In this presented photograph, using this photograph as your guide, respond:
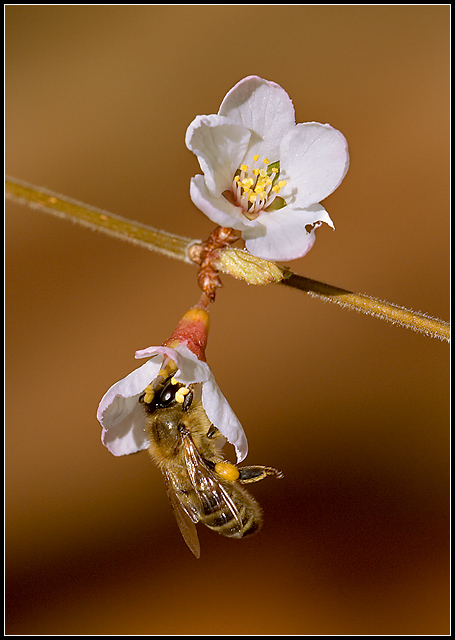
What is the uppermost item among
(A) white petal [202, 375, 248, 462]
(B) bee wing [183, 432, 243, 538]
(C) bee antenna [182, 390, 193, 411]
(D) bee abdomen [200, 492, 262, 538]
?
(C) bee antenna [182, 390, 193, 411]

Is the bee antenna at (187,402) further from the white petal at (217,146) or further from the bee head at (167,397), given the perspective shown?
the white petal at (217,146)

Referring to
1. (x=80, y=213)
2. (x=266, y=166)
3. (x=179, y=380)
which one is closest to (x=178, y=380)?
(x=179, y=380)

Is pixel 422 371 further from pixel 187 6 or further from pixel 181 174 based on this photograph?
pixel 187 6

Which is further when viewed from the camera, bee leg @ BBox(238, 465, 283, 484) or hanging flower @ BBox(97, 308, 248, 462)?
bee leg @ BBox(238, 465, 283, 484)

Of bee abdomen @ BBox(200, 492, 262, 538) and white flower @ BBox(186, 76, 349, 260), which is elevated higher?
white flower @ BBox(186, 76, 349, 260)

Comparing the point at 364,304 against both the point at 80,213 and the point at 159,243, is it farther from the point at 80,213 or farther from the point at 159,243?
the point at 80,213

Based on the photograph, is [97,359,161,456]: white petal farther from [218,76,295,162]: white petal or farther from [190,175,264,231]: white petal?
[218,76,295,162]: white petal

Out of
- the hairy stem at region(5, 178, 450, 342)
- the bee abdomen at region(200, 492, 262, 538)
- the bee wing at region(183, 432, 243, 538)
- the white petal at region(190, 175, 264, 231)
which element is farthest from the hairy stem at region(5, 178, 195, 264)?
the bee abdomen at region(200, 492, 262, 538)

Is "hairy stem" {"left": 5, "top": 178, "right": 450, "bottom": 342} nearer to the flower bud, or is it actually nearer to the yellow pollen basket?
the flower bud
